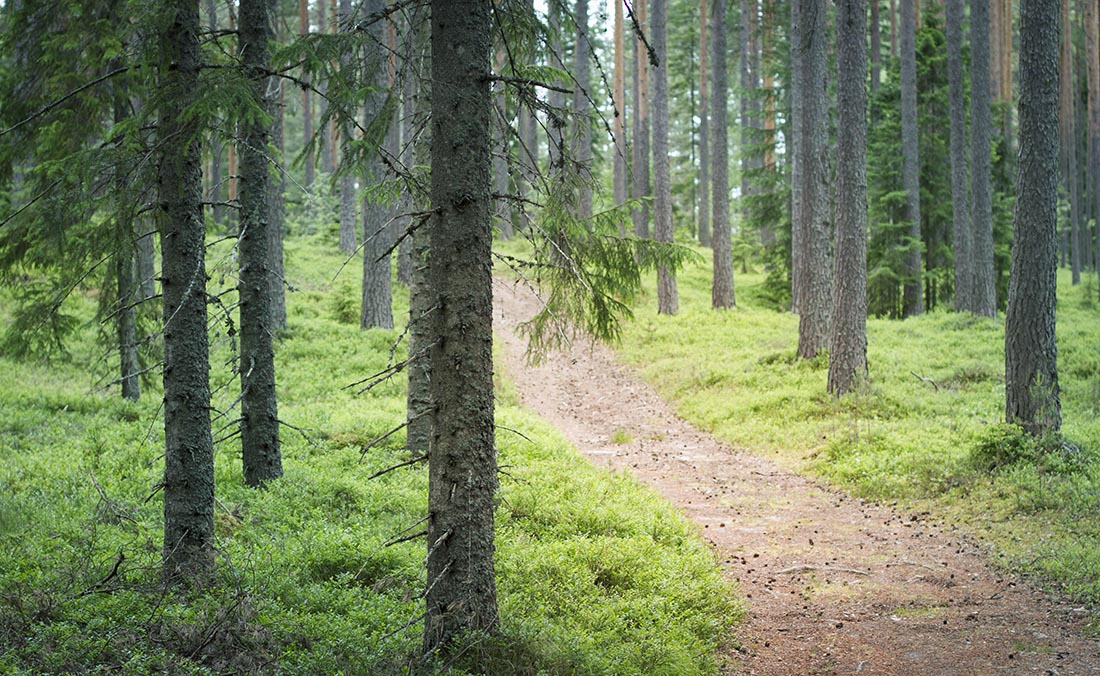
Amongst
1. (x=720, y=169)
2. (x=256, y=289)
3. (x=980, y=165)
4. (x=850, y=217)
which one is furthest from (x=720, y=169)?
(x=256, y=289)

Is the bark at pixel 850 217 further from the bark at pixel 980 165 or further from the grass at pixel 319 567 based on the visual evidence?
the bark at pixel 980 165

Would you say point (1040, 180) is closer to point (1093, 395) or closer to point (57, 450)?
point (1093, 395)

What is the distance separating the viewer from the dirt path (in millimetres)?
5793

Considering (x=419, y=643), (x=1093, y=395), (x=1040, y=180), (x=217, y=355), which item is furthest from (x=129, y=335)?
(x=1093, y=395)

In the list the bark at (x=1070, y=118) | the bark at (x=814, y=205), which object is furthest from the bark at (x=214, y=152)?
the bark at (x=1070, y=118)

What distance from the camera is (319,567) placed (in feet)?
20.5

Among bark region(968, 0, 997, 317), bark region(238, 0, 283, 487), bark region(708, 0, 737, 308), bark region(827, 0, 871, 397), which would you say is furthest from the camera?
bark region(708, 0, 737, 308)

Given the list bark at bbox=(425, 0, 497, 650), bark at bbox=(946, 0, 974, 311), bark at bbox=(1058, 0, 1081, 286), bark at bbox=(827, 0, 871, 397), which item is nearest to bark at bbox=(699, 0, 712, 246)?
bark at bbox=(946, 0, 974, 311)

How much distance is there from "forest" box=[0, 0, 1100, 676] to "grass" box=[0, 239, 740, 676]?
0.04m

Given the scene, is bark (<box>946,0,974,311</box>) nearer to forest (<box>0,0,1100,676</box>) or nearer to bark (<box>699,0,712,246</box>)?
forest (<box>0,0,1100,676</box>)

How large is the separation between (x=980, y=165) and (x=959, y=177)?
5.56 feet

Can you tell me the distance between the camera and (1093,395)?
1340 centimetres

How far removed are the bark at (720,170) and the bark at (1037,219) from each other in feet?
49.2

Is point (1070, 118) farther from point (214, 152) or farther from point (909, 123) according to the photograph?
point (214, 152)
